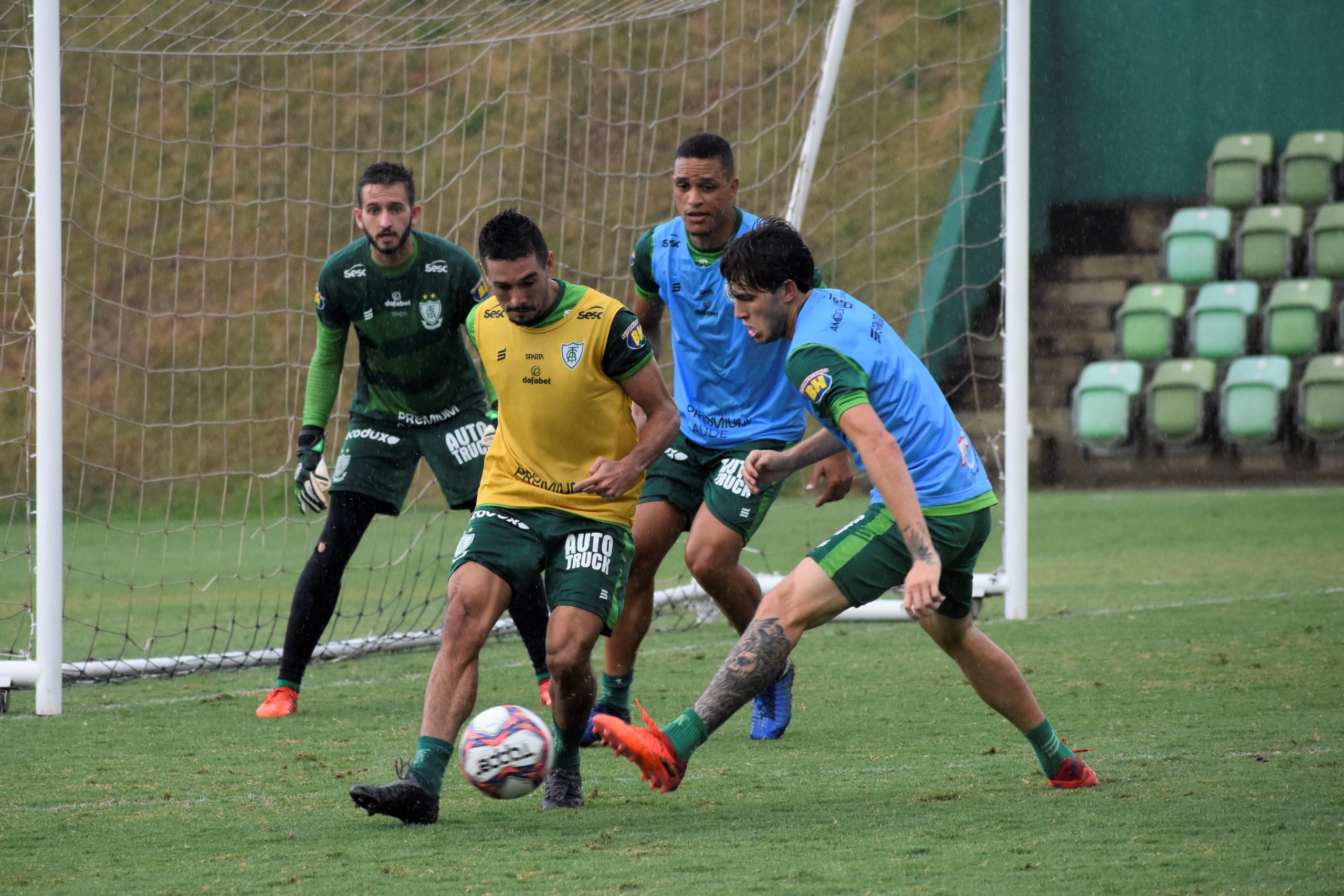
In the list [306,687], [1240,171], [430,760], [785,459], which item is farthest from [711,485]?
[1240,171]

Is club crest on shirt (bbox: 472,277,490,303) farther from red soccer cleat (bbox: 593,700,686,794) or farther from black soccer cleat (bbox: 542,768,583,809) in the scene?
red soccer cleat (bbox: 593,700,686,794)

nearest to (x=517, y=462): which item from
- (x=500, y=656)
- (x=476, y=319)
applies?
(x=476, y=319)

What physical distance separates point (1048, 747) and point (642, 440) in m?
1.40

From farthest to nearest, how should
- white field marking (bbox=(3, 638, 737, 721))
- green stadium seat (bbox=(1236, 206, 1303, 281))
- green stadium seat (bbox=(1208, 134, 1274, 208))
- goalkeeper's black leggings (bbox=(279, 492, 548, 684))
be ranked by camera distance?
green stadium seat (bbox=(1208, 134, 1274, 208)), green stadium seat (bbox=(1236, 206, 1303, 281)), white field marking (bbox=(3, 638, 737, 721)), goalkeeper's black leggings (bbox=(279, 492, 548, 684))

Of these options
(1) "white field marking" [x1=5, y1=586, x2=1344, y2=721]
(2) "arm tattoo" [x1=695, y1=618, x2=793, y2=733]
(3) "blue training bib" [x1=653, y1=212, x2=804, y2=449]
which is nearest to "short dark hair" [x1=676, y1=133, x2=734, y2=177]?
(3) "blue training bib" [x1=653, y1=212, x2=804, y2=449]

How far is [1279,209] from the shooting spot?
17859 millimetres

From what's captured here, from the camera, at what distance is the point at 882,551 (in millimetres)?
4129

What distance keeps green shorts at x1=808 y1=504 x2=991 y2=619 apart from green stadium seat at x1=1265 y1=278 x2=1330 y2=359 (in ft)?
44.7

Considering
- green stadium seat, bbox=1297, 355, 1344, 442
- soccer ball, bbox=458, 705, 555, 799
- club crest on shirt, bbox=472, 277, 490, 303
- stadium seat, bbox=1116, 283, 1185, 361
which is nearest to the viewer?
soccer ball, bbox=458, 705, 555, 799

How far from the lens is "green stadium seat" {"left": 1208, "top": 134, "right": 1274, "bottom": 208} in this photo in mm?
18531

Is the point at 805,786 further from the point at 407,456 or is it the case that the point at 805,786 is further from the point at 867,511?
the point at 407,456

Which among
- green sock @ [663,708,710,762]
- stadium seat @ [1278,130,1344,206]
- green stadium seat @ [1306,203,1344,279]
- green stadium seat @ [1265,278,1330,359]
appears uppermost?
stadium seat @ [1278,130,1344,206]

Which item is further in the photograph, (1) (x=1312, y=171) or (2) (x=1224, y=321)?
(1) (x=1312, y=171)

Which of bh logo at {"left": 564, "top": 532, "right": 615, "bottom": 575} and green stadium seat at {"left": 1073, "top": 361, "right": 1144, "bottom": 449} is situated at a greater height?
green stadium seat at {"left": 1073, "top": 361, "right": 1144, "bottom": 449}
